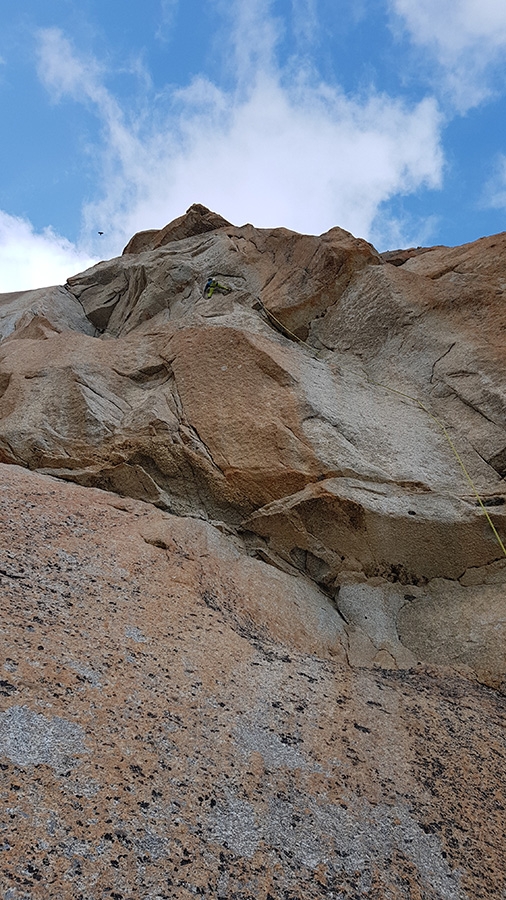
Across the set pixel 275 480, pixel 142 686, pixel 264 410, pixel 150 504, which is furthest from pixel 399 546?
pixel 142 686

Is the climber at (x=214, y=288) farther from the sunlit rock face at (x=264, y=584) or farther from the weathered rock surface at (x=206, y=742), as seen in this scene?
the weathered rock surface at (x=206, y=742)

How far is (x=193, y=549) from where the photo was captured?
4922 mm

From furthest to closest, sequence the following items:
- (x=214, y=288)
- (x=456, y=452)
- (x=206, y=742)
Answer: (x=214, y=288)
(x=456, y=452)
(x=206, y=742)

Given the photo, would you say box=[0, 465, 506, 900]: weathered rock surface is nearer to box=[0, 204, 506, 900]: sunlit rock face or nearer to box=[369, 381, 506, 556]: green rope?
box=[0, 204, 506, 900]: sunlit rock face

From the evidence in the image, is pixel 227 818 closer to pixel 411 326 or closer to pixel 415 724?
Answer: pixel 415 724

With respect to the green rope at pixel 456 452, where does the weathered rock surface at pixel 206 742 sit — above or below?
below

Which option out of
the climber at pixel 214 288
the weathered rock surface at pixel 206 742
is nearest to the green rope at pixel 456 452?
the weathered rock surface at pixel 206 742

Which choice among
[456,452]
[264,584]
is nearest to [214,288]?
[456,452]

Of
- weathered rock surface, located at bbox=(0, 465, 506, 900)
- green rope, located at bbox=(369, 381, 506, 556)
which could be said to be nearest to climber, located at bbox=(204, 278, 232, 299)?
green rope, located at bbox=(369, 381, 506, 556)

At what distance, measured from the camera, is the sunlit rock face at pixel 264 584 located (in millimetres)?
2500

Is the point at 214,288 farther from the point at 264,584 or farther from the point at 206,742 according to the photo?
the point at 206,742

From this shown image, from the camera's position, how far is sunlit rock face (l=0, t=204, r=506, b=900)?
2500 mm

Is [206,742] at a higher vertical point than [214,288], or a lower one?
lower

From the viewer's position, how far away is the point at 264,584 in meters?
5.04
